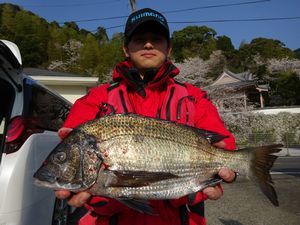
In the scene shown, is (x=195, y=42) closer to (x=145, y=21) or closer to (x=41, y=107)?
(x=41, y=107)

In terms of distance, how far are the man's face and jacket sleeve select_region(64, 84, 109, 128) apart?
36cm

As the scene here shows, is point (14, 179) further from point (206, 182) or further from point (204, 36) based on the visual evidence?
point (204, 36)

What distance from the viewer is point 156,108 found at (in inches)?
104

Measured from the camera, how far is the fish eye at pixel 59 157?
221 centimetres

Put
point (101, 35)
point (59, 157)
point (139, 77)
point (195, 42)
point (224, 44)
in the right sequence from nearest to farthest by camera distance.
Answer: point (59, 157), point (139, 77), point (101, 35), point (195, 42), point (224, 44)

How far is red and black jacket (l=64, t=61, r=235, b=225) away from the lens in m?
2.43

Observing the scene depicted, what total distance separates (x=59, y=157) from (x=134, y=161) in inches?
18.4

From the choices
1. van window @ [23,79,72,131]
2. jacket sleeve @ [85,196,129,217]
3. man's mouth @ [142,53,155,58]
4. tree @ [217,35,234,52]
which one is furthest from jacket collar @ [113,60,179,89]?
tree @ [217,35,234,52]

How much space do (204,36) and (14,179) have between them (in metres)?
66.1

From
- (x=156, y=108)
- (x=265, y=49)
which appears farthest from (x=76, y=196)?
(x=265, y=49)

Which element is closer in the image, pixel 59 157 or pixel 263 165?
pixel 59 157

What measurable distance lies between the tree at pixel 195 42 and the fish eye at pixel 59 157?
51184 millimetres

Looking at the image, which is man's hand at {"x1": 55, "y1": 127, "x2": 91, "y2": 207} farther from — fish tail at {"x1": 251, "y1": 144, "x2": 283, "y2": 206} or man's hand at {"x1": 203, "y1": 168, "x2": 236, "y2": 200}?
fish tail at {"x1": 251, "y1": 144, "x2": 283, "y2": 206}

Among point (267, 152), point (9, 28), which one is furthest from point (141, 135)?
point (9, 28)
